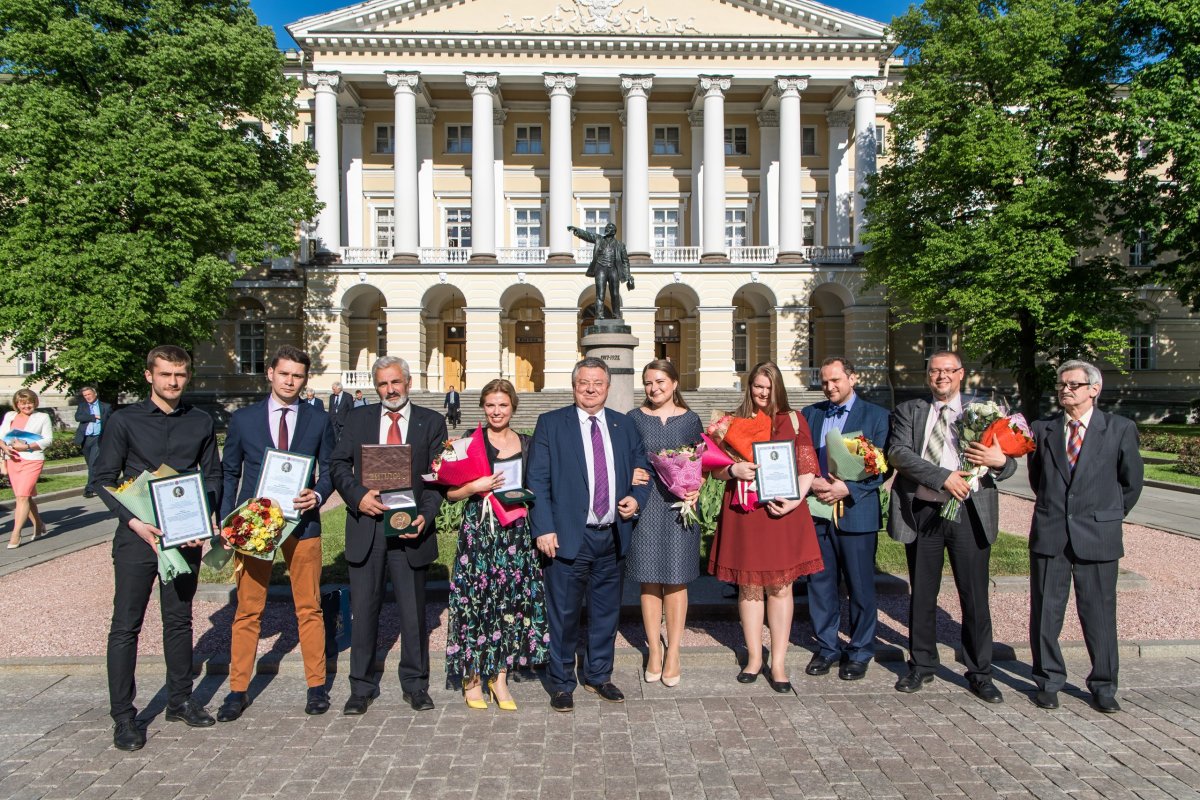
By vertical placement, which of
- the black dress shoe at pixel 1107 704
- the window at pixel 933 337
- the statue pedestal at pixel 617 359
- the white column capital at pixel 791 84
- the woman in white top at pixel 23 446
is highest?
the white column capital at pixel 791 84

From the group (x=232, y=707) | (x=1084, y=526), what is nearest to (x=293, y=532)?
(x=232, y=707)

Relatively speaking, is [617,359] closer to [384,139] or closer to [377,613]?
[377,613]

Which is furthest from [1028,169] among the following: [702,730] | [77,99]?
[77,99]

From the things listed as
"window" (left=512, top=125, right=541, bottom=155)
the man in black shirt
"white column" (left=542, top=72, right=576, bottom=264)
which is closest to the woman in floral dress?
the man in black shirt

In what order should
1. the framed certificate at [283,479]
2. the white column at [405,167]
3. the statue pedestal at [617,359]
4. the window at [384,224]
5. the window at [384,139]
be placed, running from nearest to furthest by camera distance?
1. the framed certificate at [283,479]
2. the statue pedestal at [617,359]
3. the white column at [405,167]
4. the window at [384,139]
5. the window at [384,224]

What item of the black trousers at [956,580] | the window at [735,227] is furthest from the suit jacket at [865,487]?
the window at [735,227]

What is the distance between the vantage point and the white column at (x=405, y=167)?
34500 millimetres

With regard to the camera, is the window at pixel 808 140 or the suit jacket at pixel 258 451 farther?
the window at pixel 808 140

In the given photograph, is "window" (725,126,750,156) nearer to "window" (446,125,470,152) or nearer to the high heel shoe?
"window" (446,125,470,152)

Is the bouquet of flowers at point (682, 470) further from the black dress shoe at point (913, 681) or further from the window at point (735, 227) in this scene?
the window at point (735, 227)

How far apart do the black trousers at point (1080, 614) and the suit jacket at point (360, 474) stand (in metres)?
4.24

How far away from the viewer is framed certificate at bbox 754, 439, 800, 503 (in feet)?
17.0

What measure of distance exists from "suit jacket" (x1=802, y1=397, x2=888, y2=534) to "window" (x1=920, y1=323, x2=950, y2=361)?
35.4 meters

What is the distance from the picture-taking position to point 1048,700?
5020mm
